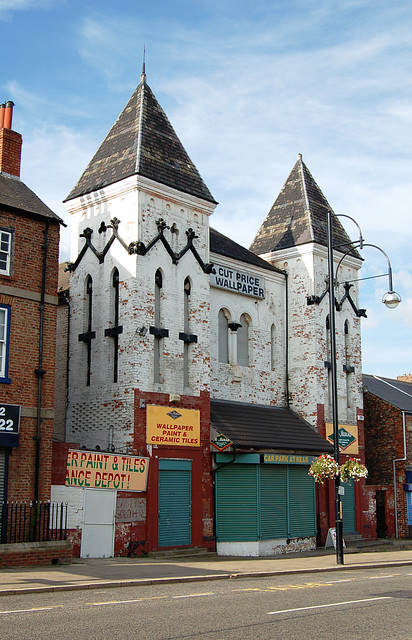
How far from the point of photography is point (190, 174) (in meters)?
25.4

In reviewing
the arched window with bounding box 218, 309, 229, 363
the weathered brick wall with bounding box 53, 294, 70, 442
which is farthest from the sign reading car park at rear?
the weathered brick wall with bounding box 53, 294, 70, 442

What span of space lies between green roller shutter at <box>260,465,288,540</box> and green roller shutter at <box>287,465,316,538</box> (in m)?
0.36

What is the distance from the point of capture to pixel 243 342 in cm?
2788

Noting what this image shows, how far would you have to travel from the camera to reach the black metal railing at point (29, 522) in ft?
56.4

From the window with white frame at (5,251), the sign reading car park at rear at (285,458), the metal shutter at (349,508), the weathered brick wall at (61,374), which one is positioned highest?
the window with white frame at (5,251)

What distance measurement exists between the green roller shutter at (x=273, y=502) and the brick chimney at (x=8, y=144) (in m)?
12.7

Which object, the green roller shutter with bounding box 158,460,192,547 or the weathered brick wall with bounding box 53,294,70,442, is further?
the weathered brick wall with bounding box 53,294,70,442

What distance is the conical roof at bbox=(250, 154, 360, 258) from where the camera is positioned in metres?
30.3

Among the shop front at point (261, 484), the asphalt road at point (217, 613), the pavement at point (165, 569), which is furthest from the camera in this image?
the shop front at point (261, 484)

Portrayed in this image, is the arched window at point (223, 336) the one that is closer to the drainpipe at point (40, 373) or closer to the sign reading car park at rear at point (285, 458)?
the sign reading car park at rear at point (285, 458)

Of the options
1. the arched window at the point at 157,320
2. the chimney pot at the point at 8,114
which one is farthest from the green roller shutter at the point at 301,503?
the chimney pot at the point at 8,114

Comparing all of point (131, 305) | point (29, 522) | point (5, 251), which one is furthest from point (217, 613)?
point (131, 305)

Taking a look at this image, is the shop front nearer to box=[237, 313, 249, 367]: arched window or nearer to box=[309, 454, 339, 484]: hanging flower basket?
box=[237, 313, 249, 367]: arched window

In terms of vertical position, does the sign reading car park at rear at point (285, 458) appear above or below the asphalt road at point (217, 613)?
above
